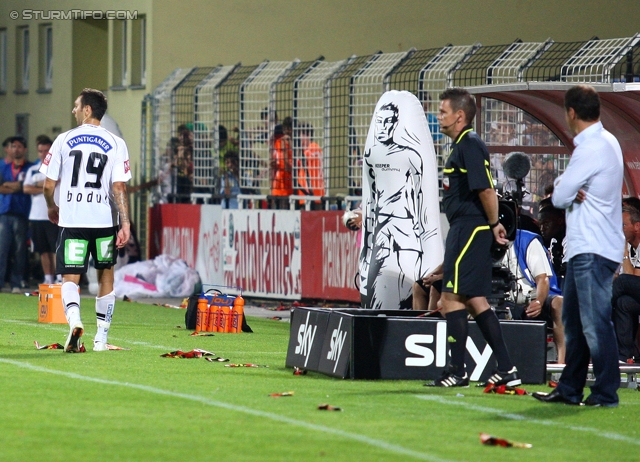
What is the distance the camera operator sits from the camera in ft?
37.7

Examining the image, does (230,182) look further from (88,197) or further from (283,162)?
(88,197)

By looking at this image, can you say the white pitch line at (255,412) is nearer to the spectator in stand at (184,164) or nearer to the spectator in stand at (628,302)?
the spectator in stand at (628,302)

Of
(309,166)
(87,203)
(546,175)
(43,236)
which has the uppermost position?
(309,166)

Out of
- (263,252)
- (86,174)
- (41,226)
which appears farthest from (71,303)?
(41,226)

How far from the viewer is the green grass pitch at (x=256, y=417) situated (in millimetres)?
7109

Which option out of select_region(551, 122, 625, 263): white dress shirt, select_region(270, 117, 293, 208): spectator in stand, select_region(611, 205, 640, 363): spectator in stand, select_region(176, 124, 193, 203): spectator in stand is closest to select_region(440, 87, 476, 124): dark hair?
select_region(551, 122, 625, 263): white dress shirt

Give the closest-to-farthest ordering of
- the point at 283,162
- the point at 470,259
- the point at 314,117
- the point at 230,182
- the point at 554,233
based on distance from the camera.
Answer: the point at 470,259, the point at 554,233, the point at 314,117, the point at 283,162, the point at 230,182

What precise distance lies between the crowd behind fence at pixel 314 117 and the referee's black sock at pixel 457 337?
4.72m

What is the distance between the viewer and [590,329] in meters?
8.80

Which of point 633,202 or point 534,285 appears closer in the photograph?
point 534,285

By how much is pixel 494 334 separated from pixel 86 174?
3948 mm
